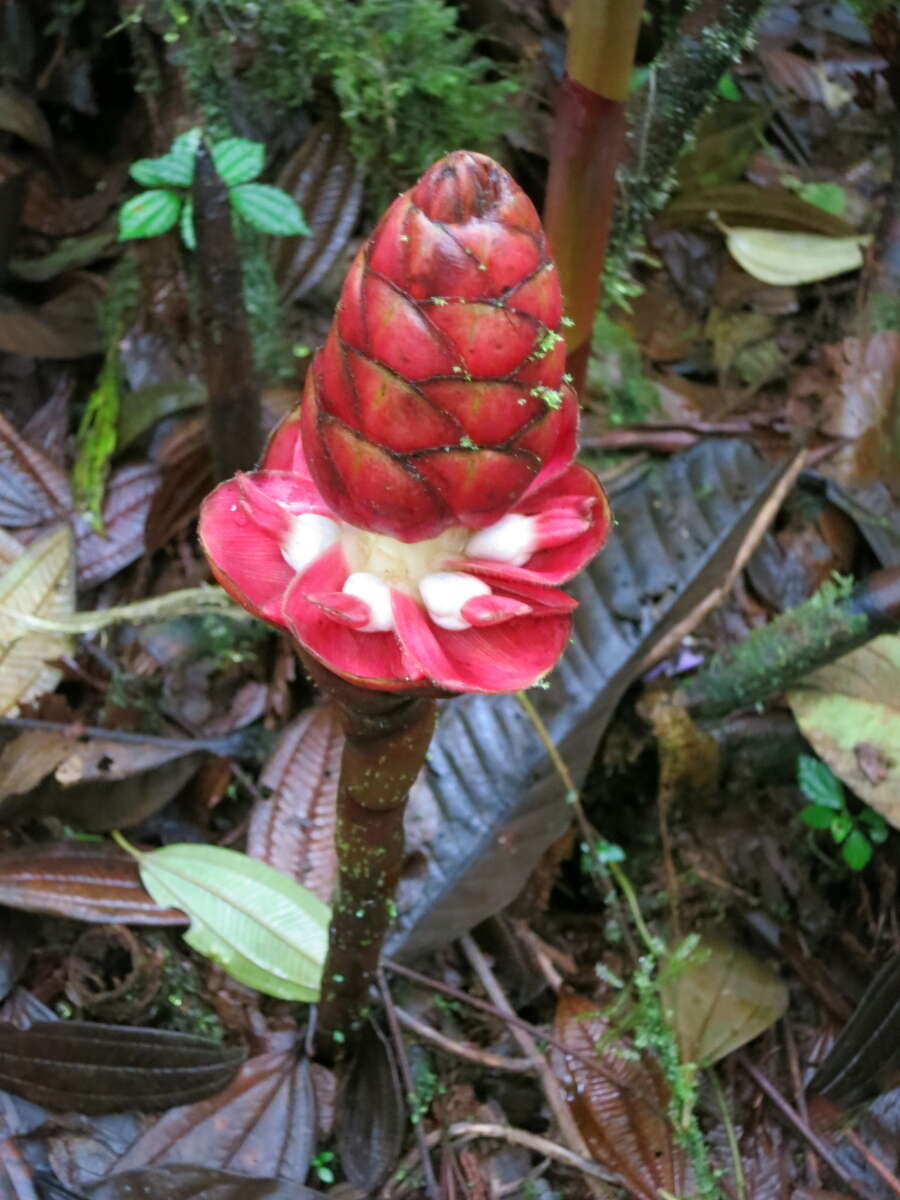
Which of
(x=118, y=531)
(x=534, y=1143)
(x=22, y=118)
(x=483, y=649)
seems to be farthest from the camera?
(x=22, y=118)

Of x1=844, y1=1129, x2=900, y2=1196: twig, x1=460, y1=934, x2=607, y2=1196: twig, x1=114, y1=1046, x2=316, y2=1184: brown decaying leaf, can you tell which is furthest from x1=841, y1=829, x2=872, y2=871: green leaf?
x1=114, y1=1046, x2=316, y2=1184: brown decaying leaf

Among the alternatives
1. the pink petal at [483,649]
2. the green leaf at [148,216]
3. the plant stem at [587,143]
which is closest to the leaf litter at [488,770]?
the green leaf at [148,216]

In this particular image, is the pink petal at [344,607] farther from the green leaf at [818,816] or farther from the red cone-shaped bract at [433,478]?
the green leaf at [818,816]

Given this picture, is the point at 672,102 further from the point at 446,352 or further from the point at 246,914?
the point at 246,914

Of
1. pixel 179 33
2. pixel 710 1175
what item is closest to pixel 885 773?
pixel 710 1175

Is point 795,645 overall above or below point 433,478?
below

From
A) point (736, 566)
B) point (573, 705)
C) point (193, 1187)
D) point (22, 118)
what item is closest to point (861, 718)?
point (736, 566)

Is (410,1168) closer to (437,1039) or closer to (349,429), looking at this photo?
(437,1039)
